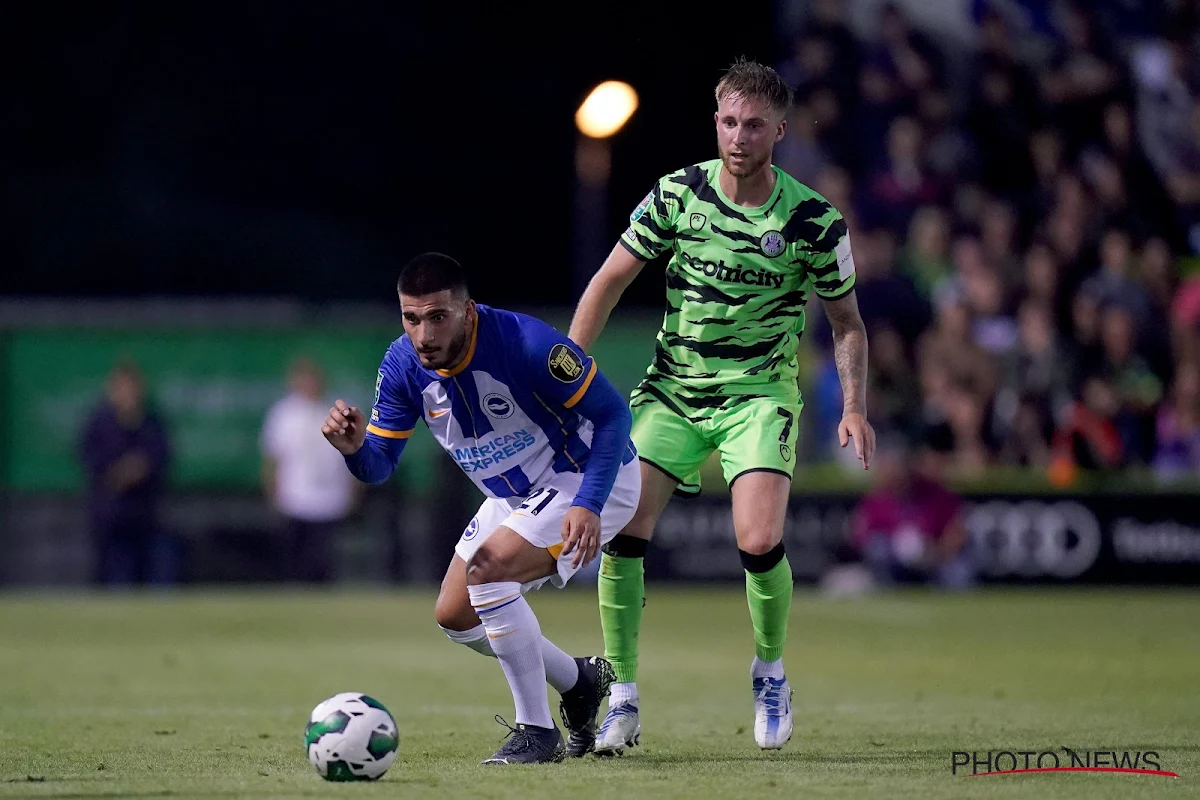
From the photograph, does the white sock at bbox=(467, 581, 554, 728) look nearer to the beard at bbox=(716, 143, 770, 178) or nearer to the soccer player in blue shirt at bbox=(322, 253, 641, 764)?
the soccer player in blue shirt at bbox=(322, 253, 641, 764)

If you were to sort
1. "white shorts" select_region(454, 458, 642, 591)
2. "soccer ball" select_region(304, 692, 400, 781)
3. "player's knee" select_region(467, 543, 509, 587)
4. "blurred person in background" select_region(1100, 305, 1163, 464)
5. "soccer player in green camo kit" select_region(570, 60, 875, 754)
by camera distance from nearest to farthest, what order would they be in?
"soccer ball" select_region(304, 692, 400, 781), "player's knee" select_region(467, 543, 509, 587), "white shorts" select_region(454, 458, 642, 591), "soccer player in green camo kit" select_region(570, 60, 875, 754), "blurred person in background" select_region(1100, 305, 1163, 464)

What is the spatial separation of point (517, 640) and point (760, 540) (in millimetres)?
1219

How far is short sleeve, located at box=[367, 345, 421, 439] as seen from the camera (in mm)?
6980

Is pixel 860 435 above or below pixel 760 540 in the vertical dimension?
above

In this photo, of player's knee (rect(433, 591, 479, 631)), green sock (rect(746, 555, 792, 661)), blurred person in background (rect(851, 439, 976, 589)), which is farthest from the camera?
blurred person in background (rect(851, 439, 976, 589))

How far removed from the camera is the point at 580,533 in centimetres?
666

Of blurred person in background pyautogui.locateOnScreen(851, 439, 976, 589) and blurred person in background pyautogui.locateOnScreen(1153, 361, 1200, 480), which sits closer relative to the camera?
blurred person in background pyautogui.locateOnScreen(851, 439, 976, 589)

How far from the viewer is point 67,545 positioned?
58.6ft

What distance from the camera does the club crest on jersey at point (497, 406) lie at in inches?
273

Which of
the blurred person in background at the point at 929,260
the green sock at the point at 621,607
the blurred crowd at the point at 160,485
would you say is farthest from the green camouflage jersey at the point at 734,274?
the blurred person in background at the point at 929,260

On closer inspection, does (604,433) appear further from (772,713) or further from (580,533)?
(772,713)

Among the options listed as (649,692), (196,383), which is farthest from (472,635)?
(196,383)

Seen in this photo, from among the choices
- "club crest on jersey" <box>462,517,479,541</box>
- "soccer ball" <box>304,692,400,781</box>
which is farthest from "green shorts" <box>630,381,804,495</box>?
"soccer ball" <box>304,692,400,781</box>

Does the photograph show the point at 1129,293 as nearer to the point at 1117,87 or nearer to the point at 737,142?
the point at 1117,87
